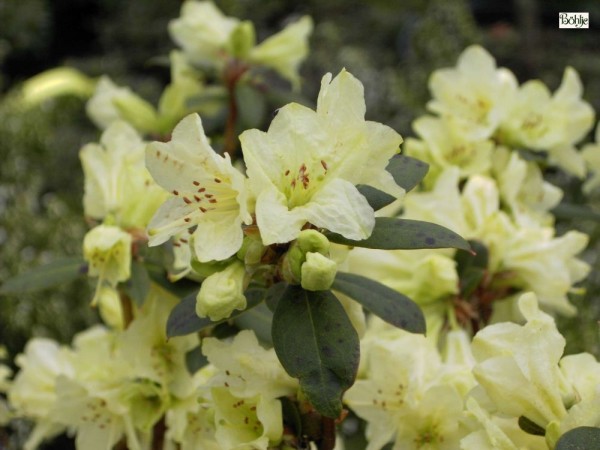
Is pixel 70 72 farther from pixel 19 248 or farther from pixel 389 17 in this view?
pixel 19 248

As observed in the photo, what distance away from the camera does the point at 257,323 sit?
81 cm

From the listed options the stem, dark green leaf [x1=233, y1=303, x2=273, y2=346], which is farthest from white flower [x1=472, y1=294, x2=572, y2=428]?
the stem

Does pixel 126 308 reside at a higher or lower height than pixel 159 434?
higher

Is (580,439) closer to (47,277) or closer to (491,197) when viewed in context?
(491,197)

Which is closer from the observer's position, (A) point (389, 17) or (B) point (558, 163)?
(B) point (558, 163)

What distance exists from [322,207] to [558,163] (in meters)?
0.61

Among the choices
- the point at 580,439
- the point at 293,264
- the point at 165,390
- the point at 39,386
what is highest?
the point at 293,264

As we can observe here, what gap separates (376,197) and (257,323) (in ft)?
0.66

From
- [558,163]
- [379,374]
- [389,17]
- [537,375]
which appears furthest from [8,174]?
[389,17]

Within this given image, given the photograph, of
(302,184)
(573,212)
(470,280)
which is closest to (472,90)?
(573,212)

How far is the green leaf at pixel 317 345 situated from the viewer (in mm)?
601

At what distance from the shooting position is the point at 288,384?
705 millimetres

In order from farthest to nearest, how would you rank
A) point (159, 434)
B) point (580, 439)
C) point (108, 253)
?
point (159, 434)
point (108, 253)
point (580, 439)

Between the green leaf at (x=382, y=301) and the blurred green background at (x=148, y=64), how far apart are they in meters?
0.54
